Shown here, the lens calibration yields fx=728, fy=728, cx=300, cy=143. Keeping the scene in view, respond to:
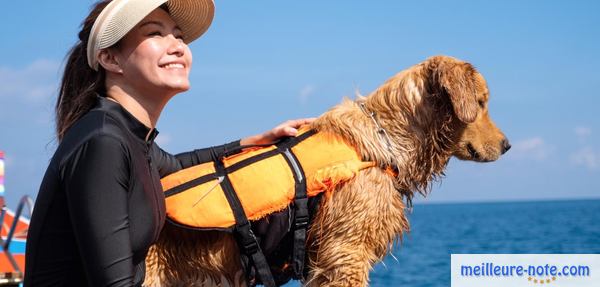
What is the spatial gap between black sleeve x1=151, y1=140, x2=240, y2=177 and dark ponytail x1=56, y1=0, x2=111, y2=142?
1.08 metres

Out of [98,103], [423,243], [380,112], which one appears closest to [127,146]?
[98,103]

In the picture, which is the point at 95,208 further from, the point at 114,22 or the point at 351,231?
the point at 351,231

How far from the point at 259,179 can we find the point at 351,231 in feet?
1.71

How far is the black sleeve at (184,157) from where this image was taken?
385cm

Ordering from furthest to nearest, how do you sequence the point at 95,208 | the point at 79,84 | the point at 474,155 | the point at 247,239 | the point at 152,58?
the point at 474,155 < the point at 247,239 < the point at 79,84 < the point at 152,58 < the point at 95,208

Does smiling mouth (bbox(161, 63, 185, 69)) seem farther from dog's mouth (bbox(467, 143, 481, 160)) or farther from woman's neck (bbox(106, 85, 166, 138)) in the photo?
dog's mouth (bbox(467, 143, 481, 160))

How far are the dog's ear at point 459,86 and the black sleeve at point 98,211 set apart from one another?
2.10m

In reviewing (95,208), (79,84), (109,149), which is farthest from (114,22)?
(95,208)

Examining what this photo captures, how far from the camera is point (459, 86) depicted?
3.76 metres

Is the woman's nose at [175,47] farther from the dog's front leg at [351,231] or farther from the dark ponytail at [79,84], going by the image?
the dog's front leg at [351,231]

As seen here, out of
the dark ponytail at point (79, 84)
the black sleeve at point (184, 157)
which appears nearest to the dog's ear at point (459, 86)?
the black sleeve at point (184, 157)

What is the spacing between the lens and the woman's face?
8.23 ft

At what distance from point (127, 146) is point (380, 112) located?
1899 millimetres

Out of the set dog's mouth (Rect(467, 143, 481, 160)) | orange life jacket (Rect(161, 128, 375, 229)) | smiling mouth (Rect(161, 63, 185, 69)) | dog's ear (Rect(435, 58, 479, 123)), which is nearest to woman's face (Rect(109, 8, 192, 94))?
smiling mouth (Rect(161, 63, 185, 69))
